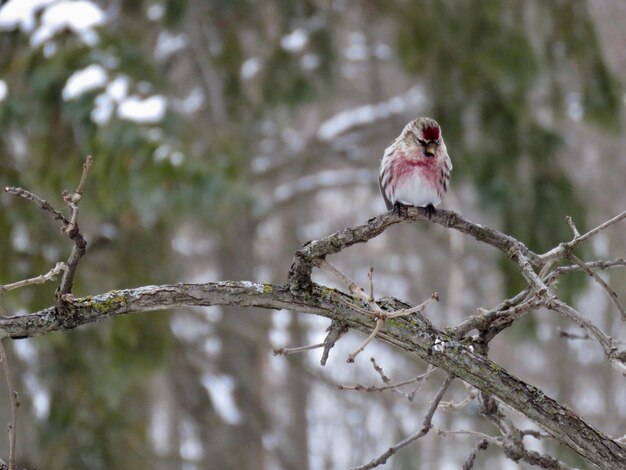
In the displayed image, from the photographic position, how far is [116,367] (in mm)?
5074

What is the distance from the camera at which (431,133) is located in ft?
10.3

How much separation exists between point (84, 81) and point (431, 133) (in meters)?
1.91

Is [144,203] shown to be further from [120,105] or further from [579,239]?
[579,239]

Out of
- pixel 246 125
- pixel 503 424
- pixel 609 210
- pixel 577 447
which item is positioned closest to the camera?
pixel 577 447

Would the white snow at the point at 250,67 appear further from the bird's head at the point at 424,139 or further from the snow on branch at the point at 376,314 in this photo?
the snow on branch at the point at 376,314

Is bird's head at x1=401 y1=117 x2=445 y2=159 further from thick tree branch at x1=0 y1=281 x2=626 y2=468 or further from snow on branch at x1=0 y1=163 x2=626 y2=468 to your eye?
thick tree branch at x1=0 y1=281 x2=626 y2=468

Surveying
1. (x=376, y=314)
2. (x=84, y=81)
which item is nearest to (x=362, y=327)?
(x=376, y=314)

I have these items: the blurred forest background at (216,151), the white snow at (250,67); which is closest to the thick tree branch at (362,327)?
the blurred forest background at (216,151)

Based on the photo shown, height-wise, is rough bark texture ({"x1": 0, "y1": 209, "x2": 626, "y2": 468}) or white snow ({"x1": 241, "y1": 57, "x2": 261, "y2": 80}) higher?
white snow ({"x1": 241, "y1": 57, "x2": 261, "y2": 80})

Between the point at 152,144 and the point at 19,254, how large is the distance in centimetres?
94

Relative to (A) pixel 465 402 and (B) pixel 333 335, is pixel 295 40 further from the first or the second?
(B) pixel 333 335

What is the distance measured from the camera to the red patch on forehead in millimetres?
3131

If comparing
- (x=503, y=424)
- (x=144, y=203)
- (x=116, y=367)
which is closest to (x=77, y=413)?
(x=116, y=367)

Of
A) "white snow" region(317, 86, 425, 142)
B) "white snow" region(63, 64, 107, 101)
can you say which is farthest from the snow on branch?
"white snow" region(317, 86, 425, 142)
